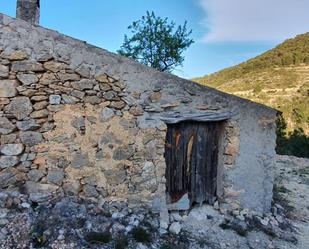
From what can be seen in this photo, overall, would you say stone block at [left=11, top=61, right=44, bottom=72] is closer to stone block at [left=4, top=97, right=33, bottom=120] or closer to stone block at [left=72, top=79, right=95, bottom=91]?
stone block at [left=4, top=97, right=33, bottom=120]

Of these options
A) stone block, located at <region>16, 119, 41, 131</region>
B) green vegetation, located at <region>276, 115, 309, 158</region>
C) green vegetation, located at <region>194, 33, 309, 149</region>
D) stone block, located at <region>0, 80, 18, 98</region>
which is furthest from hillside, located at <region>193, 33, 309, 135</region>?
stone block, located at <region>0, 80, 18, 98</region>

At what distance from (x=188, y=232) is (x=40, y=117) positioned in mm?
3102

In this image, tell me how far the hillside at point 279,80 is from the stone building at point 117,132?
16.7 metres

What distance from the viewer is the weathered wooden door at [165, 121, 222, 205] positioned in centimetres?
577

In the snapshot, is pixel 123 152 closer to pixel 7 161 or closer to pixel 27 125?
pixel 27 125

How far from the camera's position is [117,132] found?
17.3ft

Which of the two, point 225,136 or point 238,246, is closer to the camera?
point 238,246

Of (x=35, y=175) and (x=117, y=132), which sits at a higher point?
(x=117, y=132)

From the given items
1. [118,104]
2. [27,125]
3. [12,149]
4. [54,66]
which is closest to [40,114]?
[27,125]

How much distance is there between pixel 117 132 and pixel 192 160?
5.23 ft

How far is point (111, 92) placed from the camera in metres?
5.21

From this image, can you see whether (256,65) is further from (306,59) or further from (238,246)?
(238,246)

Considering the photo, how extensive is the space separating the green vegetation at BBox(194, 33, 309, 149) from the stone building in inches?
424

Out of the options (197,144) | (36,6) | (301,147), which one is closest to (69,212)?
(197,144)
